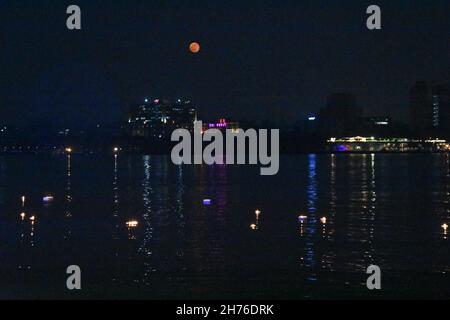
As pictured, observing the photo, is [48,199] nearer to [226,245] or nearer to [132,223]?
[132,223]

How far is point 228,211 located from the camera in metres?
36.6

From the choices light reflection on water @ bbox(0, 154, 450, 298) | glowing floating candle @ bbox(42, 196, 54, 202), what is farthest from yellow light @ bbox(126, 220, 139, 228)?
glowing floating candle @ bbox(42, 196, 54, 202)

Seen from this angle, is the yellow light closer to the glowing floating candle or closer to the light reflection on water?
the light reflection on water

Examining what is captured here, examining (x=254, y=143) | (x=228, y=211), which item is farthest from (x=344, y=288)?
(x=254, y=143)

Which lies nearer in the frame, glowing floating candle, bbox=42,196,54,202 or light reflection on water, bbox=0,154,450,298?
light reflection on water, bbox=0,154,450,298

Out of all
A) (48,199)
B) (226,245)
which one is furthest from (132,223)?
(48,199)

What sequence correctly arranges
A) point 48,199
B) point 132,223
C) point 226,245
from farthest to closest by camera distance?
point 48,199
point 132,223
point 226,245

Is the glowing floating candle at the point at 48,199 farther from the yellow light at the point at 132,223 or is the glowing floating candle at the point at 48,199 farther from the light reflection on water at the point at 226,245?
the yellow light at the point at 132,223

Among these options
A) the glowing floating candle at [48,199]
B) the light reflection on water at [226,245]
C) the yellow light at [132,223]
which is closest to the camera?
the light reflection on water at [226,245]

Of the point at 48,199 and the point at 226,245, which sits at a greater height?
the point at 48,199

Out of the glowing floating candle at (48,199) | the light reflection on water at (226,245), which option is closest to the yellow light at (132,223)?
the light reflection on water at (226,245)

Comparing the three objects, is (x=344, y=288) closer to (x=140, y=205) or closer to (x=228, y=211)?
(x=228, y=211)

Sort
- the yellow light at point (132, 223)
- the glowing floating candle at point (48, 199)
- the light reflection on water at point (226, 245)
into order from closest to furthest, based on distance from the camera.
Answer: the light reflection on water at point (226, 245) → the yellow light at point (132, 223) → the glowing floating candle at point (48, 199)

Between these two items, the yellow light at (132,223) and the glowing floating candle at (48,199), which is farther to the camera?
the glowing floating candle at (48,199)
